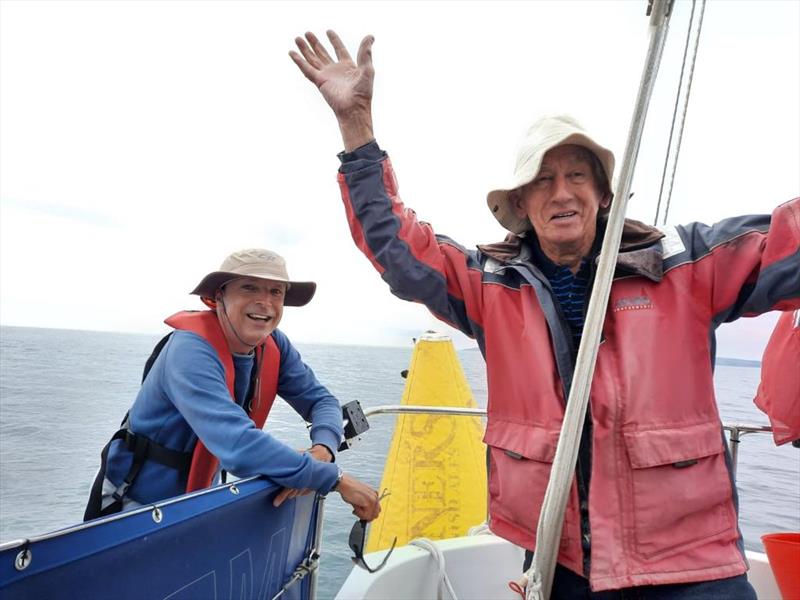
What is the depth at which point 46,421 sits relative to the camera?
11.0 metres

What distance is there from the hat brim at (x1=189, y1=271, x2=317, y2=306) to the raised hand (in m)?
0.91

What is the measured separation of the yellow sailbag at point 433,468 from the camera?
145 inches

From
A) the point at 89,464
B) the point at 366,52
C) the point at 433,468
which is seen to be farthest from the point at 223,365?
the point at 89,464

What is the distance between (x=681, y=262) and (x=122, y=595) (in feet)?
4.44

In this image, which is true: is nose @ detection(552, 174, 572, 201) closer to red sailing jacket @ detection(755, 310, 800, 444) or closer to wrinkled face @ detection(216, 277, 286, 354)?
red sailing jacket @ detection(755, 310, 800, 444)

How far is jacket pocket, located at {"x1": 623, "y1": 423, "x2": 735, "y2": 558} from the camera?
1.14 metres

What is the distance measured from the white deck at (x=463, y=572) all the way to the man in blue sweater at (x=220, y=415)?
462 millimetres

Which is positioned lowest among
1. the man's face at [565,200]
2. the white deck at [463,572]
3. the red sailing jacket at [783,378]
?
the white deck at [463,572]

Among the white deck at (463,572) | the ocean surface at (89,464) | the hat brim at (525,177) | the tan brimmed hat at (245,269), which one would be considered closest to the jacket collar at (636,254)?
the hat brim at (525,177)

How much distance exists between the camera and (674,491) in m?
1.14

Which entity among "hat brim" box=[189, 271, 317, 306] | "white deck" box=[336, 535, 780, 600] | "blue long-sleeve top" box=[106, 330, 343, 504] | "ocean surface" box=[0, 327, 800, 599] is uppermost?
"hat brim" box=[189, 271, 317, 306]

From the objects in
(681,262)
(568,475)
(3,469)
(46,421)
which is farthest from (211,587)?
(46,421)

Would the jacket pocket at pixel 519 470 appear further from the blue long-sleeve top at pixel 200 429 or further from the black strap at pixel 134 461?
the black strap at pixel 134 461

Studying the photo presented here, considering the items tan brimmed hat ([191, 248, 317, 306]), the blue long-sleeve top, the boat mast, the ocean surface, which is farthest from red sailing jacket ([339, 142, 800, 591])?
the ocean surface
